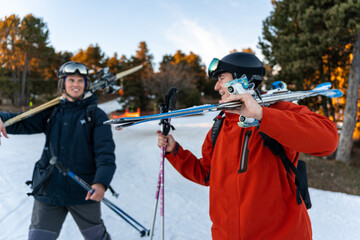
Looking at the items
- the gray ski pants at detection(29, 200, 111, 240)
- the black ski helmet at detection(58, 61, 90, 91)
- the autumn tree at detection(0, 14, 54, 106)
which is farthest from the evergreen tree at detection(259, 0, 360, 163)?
the autumn tree at detection(0, 14, 54, 106)

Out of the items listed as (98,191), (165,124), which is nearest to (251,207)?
(165,124)

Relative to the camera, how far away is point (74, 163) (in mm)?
2311

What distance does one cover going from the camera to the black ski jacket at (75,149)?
2225 mm

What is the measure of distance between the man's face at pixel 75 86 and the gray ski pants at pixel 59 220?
114 cm

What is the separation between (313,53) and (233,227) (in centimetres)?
963

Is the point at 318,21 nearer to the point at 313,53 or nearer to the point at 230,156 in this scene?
the point at 313,53

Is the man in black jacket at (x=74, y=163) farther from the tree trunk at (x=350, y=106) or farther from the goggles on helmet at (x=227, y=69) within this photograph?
the tree trunk at (x=350, y=106)

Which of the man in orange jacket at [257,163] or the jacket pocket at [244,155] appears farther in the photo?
the jacket pocket at [244,155]

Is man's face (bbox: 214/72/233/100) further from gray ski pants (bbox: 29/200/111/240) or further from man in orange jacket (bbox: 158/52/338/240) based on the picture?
gray ski pants (bbox: 29/200/111/240)

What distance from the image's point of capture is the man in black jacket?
2.18 metres

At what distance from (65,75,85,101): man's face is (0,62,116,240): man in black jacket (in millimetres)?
27

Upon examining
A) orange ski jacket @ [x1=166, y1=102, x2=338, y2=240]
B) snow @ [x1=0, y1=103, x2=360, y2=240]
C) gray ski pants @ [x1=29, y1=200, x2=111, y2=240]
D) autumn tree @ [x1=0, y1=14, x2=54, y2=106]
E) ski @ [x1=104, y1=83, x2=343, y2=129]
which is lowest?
snow @ [x1=0, y1=103, x2=360, y2=240]

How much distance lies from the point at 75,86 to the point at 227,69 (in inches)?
68.7

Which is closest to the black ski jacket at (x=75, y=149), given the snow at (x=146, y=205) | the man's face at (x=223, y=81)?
the man's face at (x=223, y=81)
